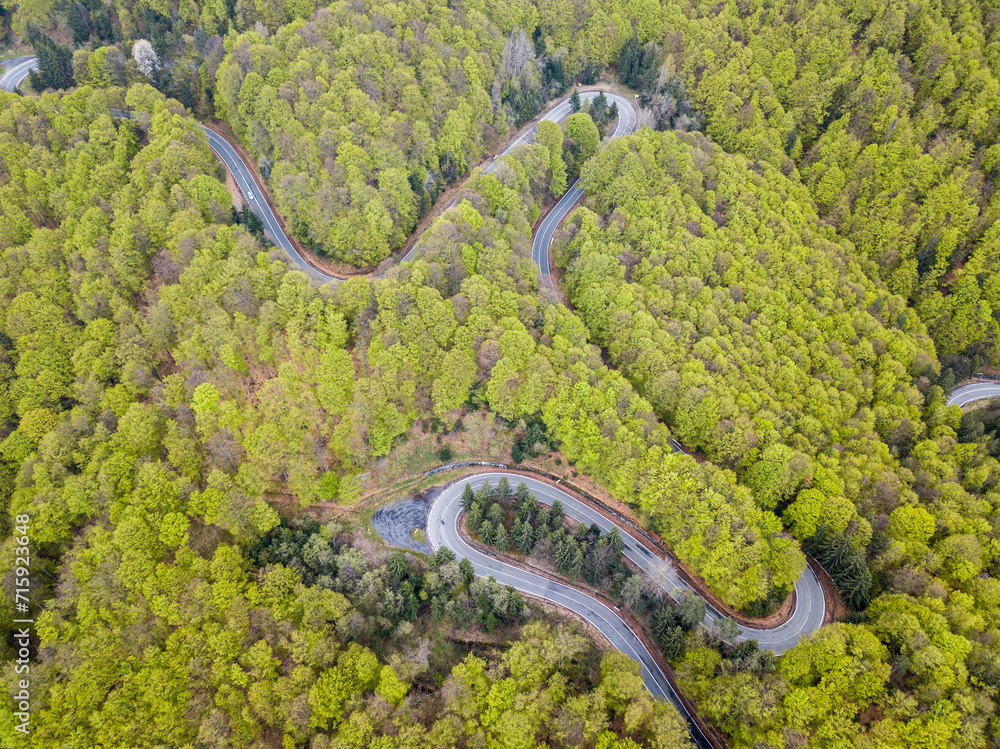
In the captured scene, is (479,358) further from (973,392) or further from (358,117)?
(973,392)

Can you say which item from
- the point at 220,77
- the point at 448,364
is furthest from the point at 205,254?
the point at 220,77

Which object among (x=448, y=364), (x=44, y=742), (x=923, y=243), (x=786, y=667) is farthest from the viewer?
(x=923, y=243)

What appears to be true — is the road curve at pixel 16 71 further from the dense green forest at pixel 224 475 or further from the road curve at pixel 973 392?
the road curve at pixel 973 392

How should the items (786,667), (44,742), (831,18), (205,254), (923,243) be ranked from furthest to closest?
(831,18), (923,243), (205,254), (786,667), (44,742)

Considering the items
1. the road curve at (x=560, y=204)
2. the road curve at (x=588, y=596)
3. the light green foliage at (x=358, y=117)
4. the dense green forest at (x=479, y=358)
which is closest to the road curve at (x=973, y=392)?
the dense green forest at (x=479, y=358)

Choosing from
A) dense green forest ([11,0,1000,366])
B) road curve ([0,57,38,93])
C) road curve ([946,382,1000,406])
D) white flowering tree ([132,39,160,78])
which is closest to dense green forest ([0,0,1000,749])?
white flowering tree ([132,39,160,78])

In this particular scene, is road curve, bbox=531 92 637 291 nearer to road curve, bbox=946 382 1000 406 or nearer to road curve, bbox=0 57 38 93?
road curve, bbox=946 382 1000 406

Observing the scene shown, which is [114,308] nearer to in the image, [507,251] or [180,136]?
[180,136]
